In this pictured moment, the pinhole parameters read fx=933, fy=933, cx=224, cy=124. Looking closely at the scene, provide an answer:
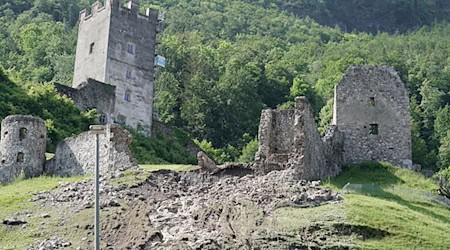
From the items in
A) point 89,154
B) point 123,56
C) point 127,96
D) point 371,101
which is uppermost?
point 123,56

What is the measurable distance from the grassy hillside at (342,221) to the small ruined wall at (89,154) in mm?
1731

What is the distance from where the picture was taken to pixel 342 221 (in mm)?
30766

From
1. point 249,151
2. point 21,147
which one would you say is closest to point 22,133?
point 21,147

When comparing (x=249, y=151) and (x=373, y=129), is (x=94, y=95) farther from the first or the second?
(x=373, y=129)

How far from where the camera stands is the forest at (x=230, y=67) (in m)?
66.8

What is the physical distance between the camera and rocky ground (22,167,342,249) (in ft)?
97.8

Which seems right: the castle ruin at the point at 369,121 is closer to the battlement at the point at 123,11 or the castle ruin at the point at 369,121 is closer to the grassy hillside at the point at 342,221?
the grassy hillside at the point at 342,221

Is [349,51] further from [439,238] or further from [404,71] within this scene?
[439,238]

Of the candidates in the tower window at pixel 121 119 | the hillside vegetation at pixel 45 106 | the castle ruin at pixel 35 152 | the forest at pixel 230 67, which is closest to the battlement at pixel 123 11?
the forest at pixel 230 67

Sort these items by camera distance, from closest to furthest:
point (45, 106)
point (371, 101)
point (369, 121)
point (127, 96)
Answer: point (369, 121), point (371, 101), point (45, 106), point (127, 96)

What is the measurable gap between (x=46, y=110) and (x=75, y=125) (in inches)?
71.3

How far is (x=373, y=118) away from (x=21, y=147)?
17059 millimetres

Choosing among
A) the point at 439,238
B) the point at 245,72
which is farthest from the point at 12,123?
the point at 245,72

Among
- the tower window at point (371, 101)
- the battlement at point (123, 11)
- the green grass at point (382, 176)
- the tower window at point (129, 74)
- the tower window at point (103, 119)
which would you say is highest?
the battlement at point (123, 11)
